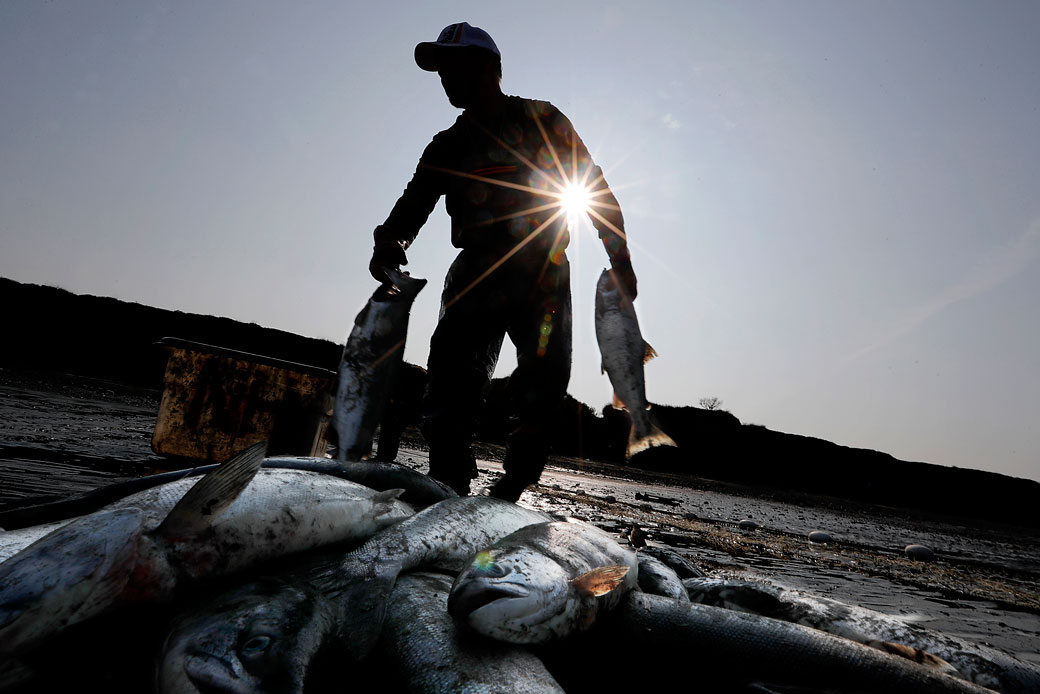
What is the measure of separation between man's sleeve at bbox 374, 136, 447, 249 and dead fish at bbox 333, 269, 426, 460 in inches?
16.0

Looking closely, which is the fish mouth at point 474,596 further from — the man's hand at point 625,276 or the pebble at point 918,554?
the pebble at point 918,554

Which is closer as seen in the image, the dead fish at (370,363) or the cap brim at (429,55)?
the dead fish at (370,363)

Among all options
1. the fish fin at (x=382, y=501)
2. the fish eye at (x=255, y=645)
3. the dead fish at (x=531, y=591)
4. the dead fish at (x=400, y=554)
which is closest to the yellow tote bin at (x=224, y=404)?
the fish fin at (x=382, y=501)

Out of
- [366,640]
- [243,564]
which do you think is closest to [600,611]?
[366,640]

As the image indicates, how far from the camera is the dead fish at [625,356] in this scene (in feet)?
13.4

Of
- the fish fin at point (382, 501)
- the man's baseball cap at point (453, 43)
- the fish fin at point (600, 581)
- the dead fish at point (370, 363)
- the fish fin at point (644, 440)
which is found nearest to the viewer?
the fish fin at point (600, 581)

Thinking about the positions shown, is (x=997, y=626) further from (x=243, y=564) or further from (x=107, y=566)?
(x=107, y=566)

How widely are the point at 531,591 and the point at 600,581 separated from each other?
0.28 m

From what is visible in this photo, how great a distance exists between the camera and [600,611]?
170 centimetres

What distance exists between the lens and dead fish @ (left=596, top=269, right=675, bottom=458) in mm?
4094

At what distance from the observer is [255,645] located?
1.26 meters

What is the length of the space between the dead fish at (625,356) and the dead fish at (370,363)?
1410 mm

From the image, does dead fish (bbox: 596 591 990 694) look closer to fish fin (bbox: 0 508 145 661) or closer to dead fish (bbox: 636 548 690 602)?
dead fish (bbox: 636 548 690 602)

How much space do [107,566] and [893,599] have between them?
5.58 metres
